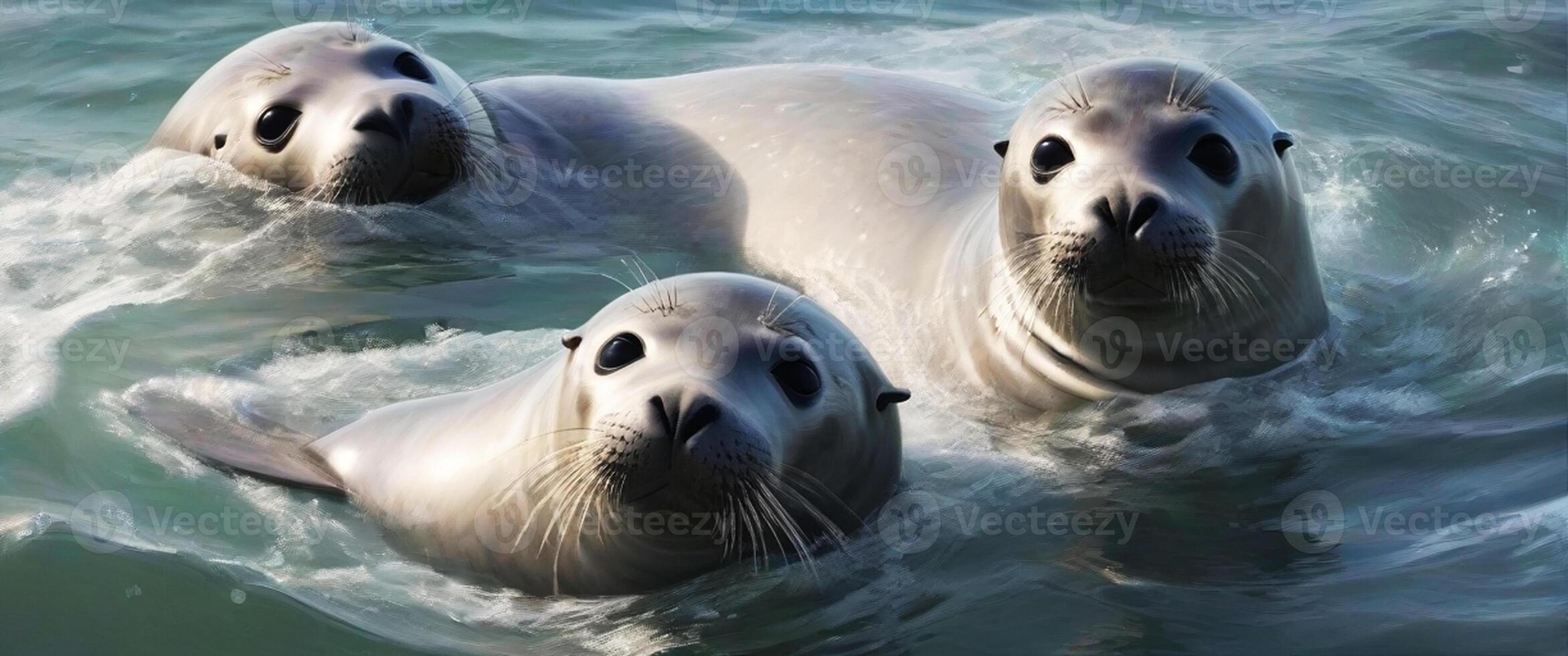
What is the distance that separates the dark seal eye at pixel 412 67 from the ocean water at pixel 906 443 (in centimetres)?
52

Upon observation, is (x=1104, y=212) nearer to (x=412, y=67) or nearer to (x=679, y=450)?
(x=679, y=450)

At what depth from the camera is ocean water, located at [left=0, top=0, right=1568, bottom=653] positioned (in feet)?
12.8

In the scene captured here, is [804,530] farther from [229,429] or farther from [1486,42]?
[1486,42]

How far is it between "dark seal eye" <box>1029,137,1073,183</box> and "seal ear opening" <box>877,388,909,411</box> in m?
1.10

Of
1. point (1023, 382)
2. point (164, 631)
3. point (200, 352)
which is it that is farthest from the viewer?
point (200, 352)

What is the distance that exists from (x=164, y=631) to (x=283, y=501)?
94cm

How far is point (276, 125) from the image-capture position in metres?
6.98

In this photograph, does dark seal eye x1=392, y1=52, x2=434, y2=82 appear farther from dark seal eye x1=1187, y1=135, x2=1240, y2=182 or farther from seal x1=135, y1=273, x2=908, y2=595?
dark seal eye x1=1187, y1=135, x2=1240, y2=182

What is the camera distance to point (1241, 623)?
3900 mm

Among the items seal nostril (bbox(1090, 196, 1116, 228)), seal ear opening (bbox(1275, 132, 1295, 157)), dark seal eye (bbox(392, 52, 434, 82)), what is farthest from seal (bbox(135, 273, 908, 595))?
dark seal eye (bbox(392, 52, 434, 82))

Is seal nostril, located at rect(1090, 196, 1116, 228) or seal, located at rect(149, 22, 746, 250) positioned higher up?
seal, located at rect(149, 22, 746, 250)

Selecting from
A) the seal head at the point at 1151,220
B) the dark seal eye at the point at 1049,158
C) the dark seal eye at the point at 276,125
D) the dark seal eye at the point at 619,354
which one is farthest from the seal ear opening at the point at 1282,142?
the dark seal eye at the point at 276,125

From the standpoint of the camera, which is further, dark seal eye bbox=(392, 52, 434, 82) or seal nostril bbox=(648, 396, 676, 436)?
dark seal eye bbox=(392, 52, 434, 82)

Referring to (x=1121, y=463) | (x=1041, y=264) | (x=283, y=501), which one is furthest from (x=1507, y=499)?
(x=283, y=501)
